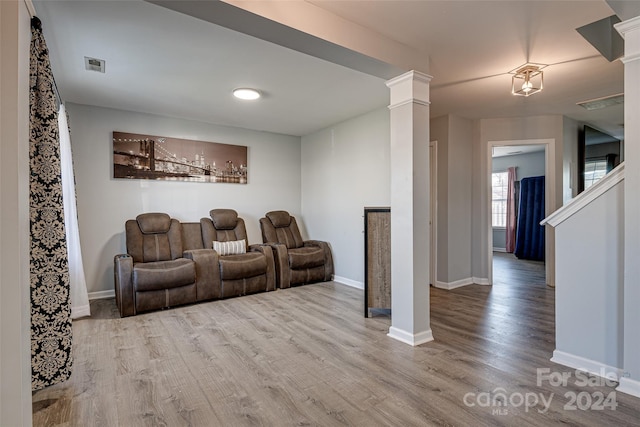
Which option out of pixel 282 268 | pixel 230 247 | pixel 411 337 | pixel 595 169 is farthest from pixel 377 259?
pixel 595 169

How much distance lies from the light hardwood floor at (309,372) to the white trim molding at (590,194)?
105cm

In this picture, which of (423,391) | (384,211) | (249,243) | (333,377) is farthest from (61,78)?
(423,391)

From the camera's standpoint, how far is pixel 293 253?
15.4ft

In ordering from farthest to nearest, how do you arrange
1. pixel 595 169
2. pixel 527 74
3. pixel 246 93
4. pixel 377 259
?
1. pixel 595 169
2. pixel 246 93
3. pixel 377 259
4. pixel 527 74

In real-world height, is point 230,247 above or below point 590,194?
below

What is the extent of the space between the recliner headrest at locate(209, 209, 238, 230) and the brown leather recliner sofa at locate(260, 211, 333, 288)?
484 millimetres

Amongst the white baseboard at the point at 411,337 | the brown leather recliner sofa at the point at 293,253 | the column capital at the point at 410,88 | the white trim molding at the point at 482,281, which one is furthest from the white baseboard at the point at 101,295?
the white trim molding at the point at 482,281

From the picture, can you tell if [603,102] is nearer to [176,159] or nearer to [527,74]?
[527,74]

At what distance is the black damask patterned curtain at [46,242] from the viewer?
1908 mm

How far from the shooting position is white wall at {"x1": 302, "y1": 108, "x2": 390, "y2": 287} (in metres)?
4.36

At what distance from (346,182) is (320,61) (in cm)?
221

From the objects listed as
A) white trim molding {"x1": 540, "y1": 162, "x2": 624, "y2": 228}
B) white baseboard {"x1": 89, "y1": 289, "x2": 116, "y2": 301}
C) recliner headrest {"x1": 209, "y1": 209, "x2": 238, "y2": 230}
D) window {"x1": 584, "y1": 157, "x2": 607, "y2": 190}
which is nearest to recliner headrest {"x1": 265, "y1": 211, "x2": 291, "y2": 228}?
recliner headrest {"x1": 209, "y1": 209, "x2": 238, "y2": 230}

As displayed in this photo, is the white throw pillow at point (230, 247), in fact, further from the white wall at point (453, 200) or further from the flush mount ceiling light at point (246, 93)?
the white wall at point (453, 200)

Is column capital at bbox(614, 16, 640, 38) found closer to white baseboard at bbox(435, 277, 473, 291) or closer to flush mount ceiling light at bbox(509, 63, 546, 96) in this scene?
flush mount ceiling light at bbox(509, 63, 546, 96)
